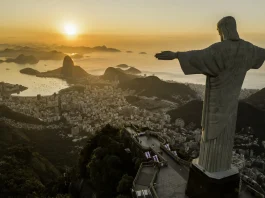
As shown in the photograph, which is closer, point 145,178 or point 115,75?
point 145,178

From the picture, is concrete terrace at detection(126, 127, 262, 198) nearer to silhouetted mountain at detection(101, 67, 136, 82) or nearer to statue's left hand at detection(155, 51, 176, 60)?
statue's left hand at detection(155, 51, 176, 60)

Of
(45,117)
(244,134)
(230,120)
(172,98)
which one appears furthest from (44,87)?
(230,120)

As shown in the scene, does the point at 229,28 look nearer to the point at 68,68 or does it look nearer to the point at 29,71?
the point at 68,68

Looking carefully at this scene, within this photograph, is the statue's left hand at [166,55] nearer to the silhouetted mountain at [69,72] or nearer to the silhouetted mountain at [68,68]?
the silhouetted mountain at [69,72]

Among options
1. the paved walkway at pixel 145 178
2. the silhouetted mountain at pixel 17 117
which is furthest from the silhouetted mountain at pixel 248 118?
the paved walkway at pixel 145 178

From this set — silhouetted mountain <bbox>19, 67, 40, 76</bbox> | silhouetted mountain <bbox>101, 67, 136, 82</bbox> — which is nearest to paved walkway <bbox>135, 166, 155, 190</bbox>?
silhouetted mountain <bbox>101, 67, 136, 82</bbox>

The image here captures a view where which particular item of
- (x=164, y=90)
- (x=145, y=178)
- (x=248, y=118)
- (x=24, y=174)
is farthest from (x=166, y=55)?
(x=164, y=90)

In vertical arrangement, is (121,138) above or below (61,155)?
above

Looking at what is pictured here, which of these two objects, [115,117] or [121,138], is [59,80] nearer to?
[115,117]
